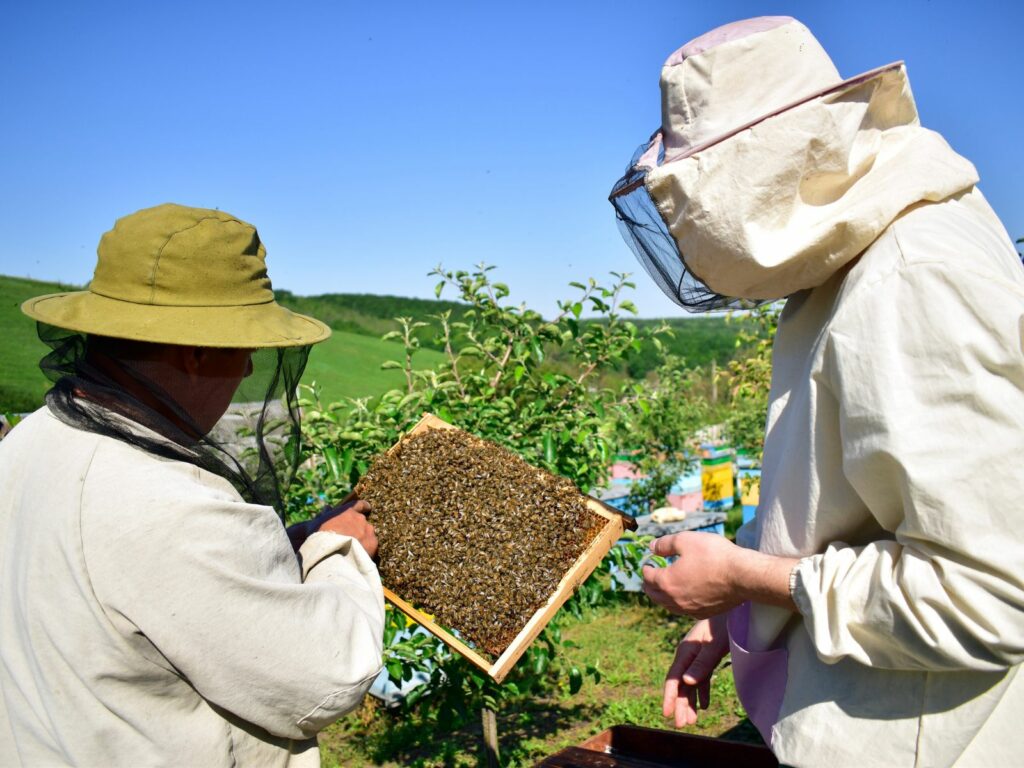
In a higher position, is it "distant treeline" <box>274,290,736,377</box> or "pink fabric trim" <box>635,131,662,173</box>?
"pink fabric trim" <box>635,131,662,173</box>

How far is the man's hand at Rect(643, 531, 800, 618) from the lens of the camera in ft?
5.09

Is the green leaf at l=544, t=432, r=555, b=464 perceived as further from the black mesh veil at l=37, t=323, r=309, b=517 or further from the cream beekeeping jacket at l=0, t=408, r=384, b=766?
the cream beekeeping jacket at l=0, t=408, r=384, b=766

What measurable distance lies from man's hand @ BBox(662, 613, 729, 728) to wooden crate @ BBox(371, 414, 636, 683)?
328 mm

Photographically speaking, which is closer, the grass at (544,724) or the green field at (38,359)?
the grass at (544,724)

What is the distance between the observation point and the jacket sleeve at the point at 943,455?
1254 mm

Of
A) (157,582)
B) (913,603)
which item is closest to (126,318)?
(157,582)

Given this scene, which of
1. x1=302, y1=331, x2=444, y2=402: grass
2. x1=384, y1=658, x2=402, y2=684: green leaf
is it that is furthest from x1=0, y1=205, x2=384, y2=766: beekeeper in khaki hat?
x1=302, y1=331, x2=444, y2=402: grass

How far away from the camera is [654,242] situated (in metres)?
1.81

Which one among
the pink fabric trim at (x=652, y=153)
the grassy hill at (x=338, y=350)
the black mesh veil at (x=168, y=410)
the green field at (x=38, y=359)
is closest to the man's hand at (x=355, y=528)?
the black mesh veil at (x=168, y=410)

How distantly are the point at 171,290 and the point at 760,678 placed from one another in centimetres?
149

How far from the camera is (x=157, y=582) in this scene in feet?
4.60

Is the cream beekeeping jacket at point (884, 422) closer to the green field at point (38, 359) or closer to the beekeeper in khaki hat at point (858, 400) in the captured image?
the beekeeper in khaki hat at point (858, 400)

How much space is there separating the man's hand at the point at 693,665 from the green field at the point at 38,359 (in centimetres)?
244

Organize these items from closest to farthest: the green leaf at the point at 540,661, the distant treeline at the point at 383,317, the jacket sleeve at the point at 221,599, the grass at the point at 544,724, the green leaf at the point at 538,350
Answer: the jacket sleeve at the point at 221,599 → the green leaf at the point at 540,661 → the green leaf at the point at 538,350 → the grass at the point at 544,724 → the distant treeline at the point at 383,317
